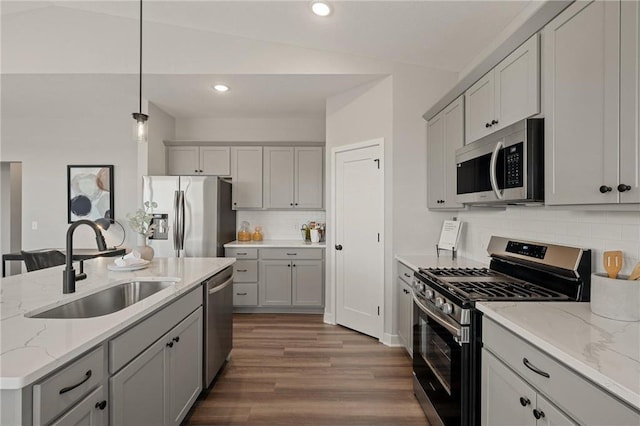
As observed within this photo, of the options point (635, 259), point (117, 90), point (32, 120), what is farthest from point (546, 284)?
point (32, 120)

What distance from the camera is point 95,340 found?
116 cm

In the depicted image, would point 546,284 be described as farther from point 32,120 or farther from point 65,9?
point 32,120

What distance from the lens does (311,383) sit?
8.80 feet

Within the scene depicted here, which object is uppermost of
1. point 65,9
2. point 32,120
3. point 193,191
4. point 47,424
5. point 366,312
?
point 65,9

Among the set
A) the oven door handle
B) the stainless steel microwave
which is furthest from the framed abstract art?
the stainless steel microwave

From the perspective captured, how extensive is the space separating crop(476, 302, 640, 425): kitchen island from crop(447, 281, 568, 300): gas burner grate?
0.29 ft

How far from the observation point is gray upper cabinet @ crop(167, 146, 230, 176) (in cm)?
Result: 492

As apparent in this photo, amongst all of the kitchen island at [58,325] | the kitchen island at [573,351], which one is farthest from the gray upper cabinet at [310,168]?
the kitchen island at [573,351]

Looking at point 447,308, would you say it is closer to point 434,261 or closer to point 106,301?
point 434,261

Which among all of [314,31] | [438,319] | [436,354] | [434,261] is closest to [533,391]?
[438,319]

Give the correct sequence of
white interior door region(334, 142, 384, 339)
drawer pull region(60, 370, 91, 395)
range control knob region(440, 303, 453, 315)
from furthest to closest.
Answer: white interior door region(334, 142, 384, 339), range control knob region(440, 303, 453, 315), drawer pull region(60, 370, 91, 395)

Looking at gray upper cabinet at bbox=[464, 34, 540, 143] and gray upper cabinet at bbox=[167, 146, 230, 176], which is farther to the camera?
gray upper cabinet at bbox=[167, 146, 230, 176]

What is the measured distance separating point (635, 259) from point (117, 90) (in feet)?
16.6

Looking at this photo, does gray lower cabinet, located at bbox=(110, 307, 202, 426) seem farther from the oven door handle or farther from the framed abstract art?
the framed abstract art
